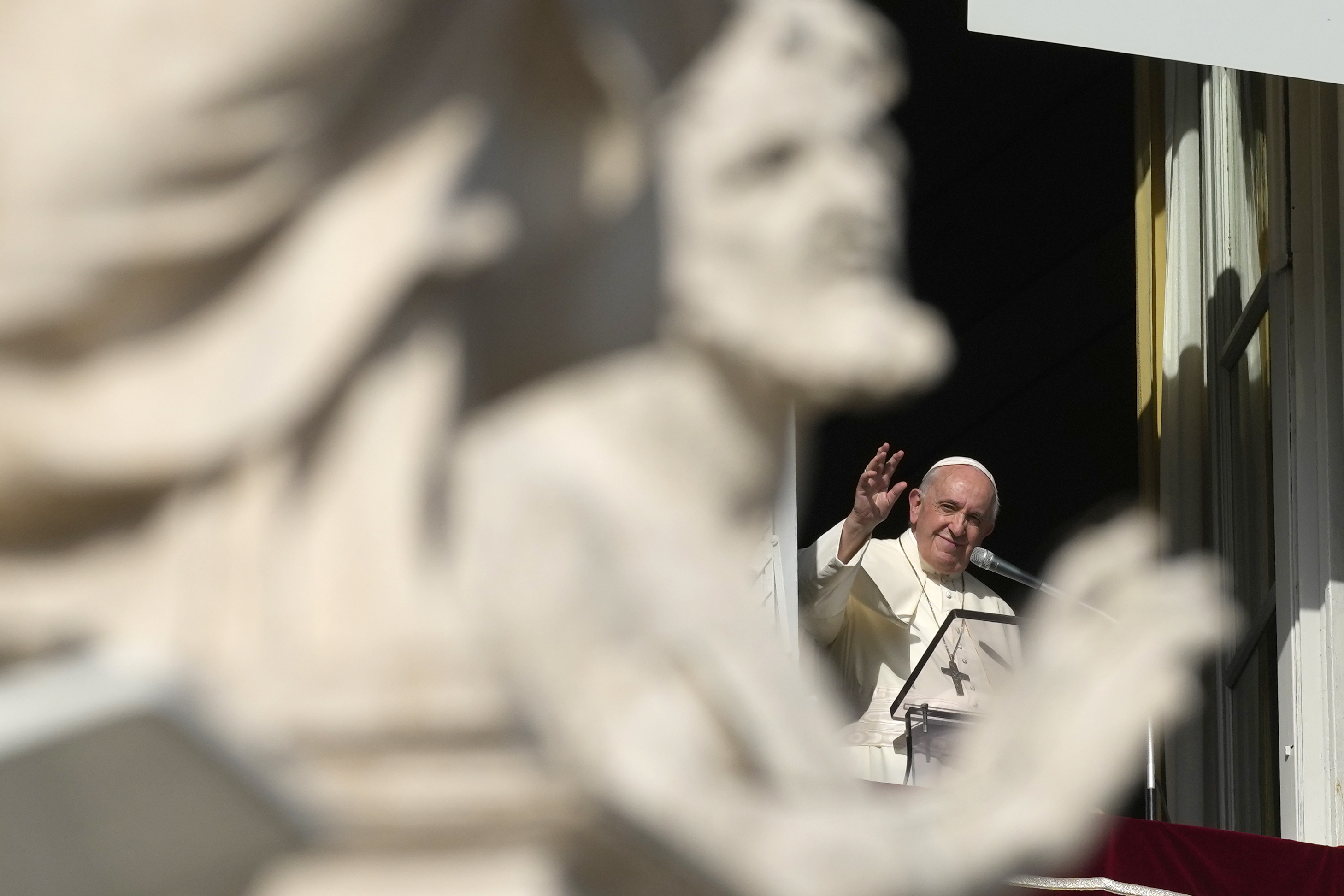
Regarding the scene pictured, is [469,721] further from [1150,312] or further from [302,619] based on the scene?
[1150,312]

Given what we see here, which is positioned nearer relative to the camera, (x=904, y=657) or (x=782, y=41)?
(x=782, y=41)

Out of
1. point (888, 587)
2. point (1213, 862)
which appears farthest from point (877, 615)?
point (1213, 862)

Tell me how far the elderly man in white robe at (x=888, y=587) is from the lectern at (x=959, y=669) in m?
0.09

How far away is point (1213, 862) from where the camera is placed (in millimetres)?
3539

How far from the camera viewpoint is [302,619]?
34.5 inches

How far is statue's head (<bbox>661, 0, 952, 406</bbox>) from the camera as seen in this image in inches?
37.7

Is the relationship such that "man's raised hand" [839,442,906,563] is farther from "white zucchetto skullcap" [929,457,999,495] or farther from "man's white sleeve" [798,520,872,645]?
"white zucchetto skullcap" [929,457,999,495]

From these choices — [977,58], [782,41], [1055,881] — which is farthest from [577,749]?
[977,58]

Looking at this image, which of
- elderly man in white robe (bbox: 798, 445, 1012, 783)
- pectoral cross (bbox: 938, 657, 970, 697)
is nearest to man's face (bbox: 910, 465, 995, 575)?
elderly man in white robe (bbox: 798, 445, 1012, 783)

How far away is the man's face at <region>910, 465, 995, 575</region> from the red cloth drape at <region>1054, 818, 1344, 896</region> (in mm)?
1058

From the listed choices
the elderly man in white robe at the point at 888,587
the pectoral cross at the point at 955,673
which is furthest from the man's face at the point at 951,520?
the pectoral cross at the point at 955,673

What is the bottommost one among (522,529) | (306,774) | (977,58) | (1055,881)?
(1055,881)

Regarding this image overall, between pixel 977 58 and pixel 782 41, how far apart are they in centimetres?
703

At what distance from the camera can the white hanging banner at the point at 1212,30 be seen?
334cm
